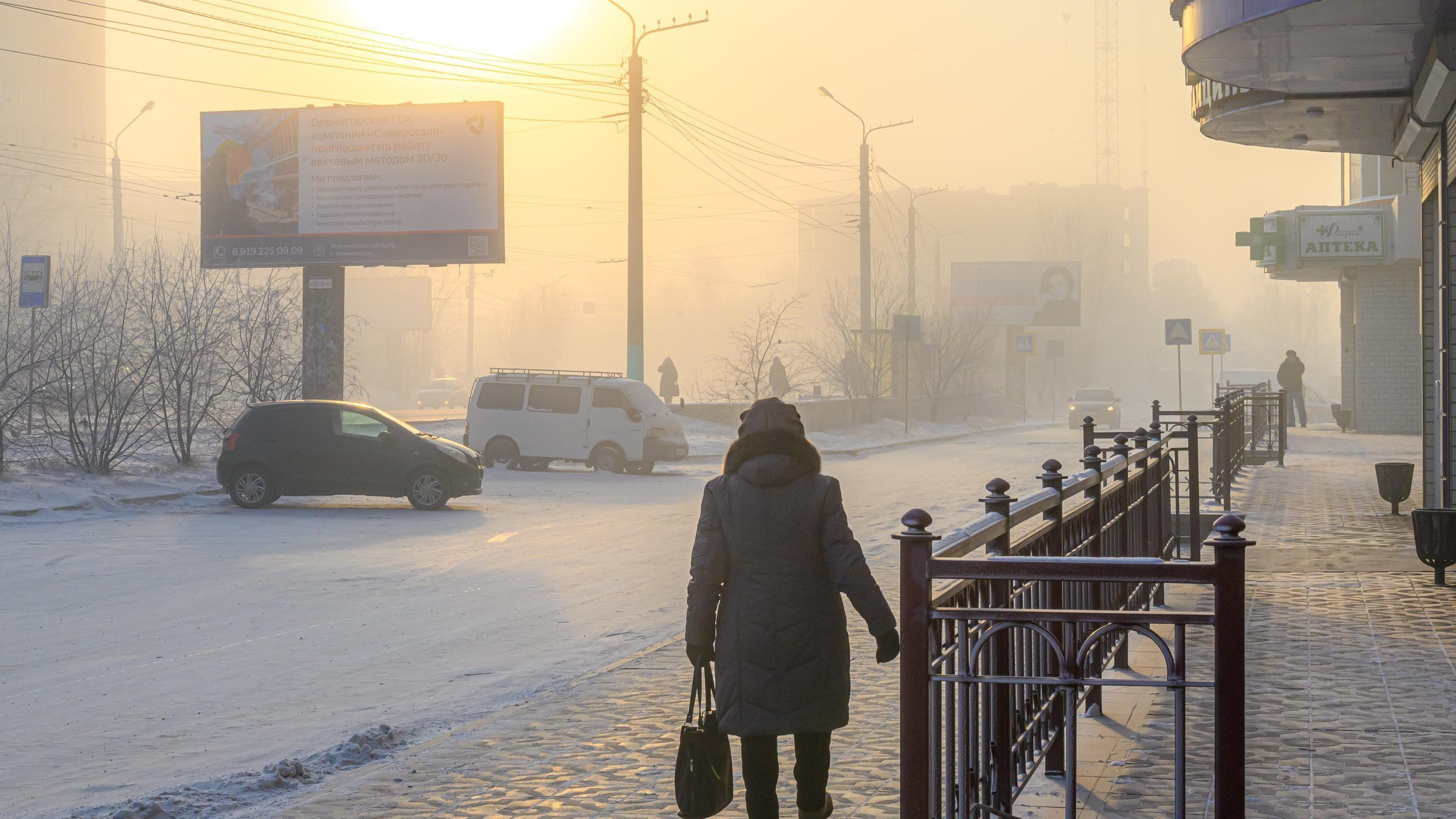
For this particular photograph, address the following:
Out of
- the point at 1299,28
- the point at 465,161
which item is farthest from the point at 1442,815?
the point at 465,161

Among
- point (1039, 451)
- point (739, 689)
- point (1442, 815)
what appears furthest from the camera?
point (1039, 451)

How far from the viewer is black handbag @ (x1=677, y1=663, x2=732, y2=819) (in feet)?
14.9

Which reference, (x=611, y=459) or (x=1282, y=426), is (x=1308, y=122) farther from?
(x=611, y=459)

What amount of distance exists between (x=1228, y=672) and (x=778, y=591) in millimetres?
1497

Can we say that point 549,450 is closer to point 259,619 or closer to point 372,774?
point 259,619

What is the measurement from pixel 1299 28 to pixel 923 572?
8613 mm

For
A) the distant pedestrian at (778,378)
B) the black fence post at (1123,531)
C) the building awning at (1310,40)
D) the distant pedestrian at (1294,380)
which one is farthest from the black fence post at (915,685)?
the distant pedestrian at (778,378)

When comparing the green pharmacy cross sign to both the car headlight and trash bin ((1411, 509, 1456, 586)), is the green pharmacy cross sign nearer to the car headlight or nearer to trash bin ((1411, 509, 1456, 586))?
the car headlight

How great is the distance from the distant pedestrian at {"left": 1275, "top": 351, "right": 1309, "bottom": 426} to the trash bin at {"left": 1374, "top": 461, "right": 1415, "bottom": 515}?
22972 mm

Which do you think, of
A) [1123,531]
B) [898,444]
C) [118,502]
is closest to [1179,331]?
[898,444]

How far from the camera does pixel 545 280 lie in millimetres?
121688

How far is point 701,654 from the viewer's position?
15.5 feet

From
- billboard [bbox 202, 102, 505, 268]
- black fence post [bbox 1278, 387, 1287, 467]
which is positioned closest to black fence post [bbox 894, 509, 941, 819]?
black fence post [bbox 1278, 387, 1287, 467]

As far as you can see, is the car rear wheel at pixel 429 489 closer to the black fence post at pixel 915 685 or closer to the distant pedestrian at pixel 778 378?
the black fence post at pixel 915 685
